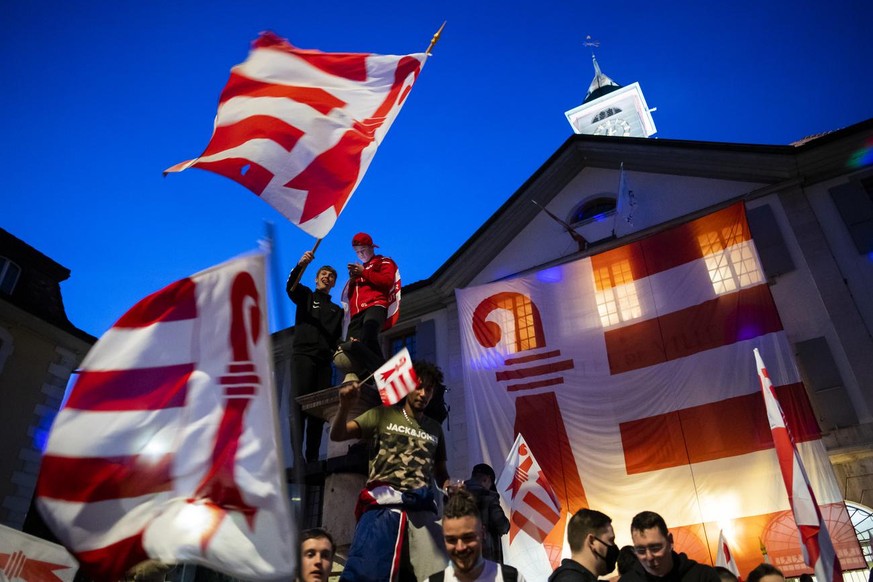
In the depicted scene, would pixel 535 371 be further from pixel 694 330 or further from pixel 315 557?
pixel 315 557

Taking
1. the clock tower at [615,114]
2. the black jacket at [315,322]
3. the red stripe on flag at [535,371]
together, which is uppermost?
the clock tower at [615,114]

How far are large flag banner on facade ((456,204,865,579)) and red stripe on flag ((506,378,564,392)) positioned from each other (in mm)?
28

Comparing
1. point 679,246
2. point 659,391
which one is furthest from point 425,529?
point 679,246

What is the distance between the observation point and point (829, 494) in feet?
25.3

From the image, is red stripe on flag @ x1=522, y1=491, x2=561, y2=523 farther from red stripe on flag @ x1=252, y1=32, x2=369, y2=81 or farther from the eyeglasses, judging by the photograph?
red stripe on flag @ x1=252, y1=32, x2=369, y2=81

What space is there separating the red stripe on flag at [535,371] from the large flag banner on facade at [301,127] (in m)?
6.97

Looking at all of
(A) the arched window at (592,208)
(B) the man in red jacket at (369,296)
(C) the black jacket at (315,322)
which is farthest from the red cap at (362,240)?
(A) the arched window at (592,208)

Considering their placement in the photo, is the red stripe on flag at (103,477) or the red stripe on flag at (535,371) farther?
the red stripe on flag at (535,371)

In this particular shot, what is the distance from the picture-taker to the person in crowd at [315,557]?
320 cm

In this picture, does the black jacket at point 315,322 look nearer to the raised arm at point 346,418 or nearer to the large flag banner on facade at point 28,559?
the raised arm at point 346,418

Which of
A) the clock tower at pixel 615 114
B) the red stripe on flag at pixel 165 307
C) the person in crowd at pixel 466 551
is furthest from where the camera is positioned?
the clock tower at pixel 615 114

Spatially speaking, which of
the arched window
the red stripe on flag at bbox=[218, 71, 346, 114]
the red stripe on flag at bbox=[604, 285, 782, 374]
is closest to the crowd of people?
the red stripe on flag at bbox=[218, 71, 346, 114]

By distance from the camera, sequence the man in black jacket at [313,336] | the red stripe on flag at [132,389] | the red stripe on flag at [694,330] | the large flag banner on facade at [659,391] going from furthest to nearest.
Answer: the red stripe on flag at [694,330], the large flag banner on facade at [659,391], the man in black jacket at [313,336], the red stripe on flag at [132,389]

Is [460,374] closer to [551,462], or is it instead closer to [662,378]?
[551,462]
